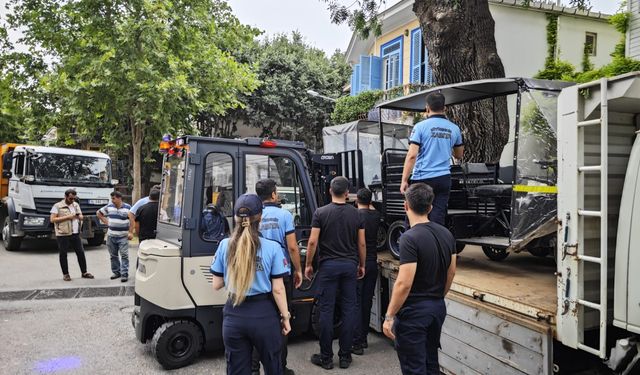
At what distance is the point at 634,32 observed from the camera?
422 inches

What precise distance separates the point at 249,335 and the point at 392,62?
16.8 meters

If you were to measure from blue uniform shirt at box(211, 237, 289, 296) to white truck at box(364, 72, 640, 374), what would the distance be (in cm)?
168

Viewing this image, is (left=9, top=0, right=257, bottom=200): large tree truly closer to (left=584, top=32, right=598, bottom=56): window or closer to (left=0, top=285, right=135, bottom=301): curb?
(left=0, top=285, right=135, bottom=301): curb

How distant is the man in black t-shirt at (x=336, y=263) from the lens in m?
4.49

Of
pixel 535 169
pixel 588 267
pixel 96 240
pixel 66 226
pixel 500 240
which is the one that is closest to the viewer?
pixel 588 267

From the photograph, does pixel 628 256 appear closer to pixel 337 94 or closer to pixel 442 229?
pixel 442 229

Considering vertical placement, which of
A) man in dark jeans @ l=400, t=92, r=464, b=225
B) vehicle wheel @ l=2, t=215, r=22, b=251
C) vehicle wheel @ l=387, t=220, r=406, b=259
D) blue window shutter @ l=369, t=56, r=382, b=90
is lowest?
vehicle wheel @ l=2, t=215, r=22, b=251

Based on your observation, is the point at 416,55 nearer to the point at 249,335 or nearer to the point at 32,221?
the point at 32,221

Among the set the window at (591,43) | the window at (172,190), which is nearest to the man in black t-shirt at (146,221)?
the window at (172,190)

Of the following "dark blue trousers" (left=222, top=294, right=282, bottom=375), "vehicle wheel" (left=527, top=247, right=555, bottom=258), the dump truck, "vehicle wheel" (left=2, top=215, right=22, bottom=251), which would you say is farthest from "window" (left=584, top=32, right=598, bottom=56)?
"vehicle wheel" (left=2, top=215, right=22, bottom=251)

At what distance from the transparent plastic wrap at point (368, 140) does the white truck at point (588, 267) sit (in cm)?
329

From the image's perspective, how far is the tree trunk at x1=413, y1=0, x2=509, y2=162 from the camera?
6.69 metres

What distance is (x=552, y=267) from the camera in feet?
16.1

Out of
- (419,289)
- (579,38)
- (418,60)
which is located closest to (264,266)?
(419,289)
